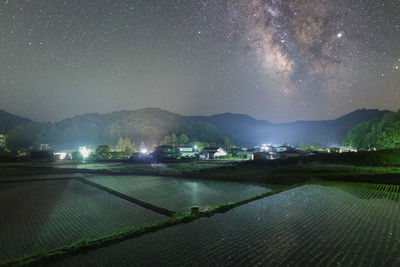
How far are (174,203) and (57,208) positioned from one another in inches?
150

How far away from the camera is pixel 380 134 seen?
157 ft

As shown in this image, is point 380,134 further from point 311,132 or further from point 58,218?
point 311,132

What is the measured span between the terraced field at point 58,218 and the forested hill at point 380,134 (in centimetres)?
5070

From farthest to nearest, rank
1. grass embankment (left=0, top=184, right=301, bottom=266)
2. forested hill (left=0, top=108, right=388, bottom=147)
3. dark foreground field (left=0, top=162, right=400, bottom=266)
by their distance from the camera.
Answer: forested hill (left=0, top=108, right=388, bottom=147), dark foreground field (left=0, top=162, right=400, bottom=266), grass embankment (left=0, top=184, right=301, bottom=266)

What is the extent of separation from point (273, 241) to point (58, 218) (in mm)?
5617

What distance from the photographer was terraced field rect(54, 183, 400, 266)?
10.2 ft

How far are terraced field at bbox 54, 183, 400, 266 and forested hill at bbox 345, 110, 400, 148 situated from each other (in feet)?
156

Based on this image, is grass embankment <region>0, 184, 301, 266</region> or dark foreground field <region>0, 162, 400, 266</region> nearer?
grass embankment <region>0, 184, 301, 266</region>

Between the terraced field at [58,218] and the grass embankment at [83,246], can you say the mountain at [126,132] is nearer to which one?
the terraced field at [58,218]

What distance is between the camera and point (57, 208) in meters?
6.99

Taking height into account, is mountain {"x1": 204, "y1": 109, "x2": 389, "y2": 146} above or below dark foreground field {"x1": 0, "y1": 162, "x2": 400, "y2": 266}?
above

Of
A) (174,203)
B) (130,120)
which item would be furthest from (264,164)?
(130,120)

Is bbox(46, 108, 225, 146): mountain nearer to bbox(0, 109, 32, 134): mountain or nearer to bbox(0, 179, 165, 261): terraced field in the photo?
bbox(0, 109, 32, 134): mountain

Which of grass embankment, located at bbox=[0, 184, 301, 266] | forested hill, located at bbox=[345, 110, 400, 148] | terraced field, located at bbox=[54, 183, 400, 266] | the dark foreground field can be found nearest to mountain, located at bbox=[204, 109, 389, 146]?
forested hill, located at bbox=[345, 110, 400, 148]
